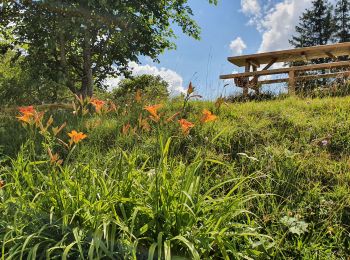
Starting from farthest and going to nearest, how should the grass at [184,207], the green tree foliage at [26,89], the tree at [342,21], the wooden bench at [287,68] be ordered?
the tree at [342,21] → the green tree foliage at [26,89] → the wooden bench at [287,68] → the grass at [184,207]

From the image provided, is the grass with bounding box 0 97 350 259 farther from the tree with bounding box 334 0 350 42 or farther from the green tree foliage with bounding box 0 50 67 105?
the tree with bounding box 334 0 350 42

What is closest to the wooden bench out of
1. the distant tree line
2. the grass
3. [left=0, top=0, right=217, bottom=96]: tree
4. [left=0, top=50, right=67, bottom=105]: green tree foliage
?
[left=0, top=0, right=217, bottom=96]: tree

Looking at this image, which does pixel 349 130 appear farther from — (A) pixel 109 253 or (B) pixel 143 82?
(B) pixel 143 82

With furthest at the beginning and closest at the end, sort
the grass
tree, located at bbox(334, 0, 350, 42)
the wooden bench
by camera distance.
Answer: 1. tree, located at bbox(334, 0, 350, 42)
2. the wooden bench
3. the grass

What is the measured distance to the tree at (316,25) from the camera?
2984cm

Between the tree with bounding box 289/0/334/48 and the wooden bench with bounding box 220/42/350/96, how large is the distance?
73.1 ft

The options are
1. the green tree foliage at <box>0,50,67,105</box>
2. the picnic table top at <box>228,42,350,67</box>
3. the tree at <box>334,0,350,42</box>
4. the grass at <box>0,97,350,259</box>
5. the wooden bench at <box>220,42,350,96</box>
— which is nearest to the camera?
the grass at <box>0,97,350,259</box>

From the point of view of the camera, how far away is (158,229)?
7.27 ft

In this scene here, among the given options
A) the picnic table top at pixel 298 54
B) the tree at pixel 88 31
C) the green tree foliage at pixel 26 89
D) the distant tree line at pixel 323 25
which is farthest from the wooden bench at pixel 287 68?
the distant tree line at pixel 323 25

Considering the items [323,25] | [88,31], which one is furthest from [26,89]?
[323,25]

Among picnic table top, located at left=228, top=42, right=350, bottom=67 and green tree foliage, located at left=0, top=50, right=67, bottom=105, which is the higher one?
picnic table top, located at left=228, top=42, right=350, bottom=67

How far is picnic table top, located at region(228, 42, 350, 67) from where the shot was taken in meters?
8.12

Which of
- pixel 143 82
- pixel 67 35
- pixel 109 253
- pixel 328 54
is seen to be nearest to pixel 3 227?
pixel 109 253

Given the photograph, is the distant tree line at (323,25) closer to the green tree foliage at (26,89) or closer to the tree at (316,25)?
the tree at (316,25)
